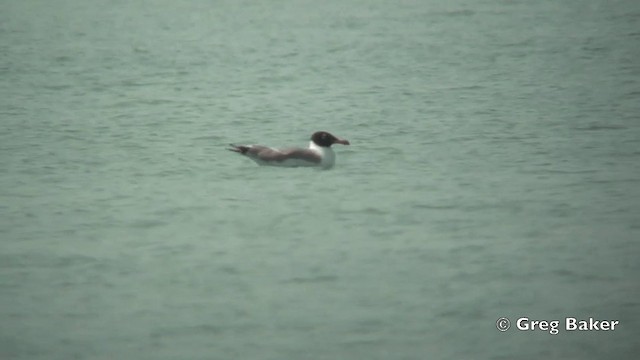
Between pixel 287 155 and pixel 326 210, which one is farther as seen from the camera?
pixel 287 155

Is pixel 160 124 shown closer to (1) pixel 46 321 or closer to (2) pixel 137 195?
(2) pixel 137 195

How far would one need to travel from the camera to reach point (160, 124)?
58.9 feet

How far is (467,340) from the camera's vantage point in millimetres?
7738

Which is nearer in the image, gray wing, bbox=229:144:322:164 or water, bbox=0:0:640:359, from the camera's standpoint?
water, bbox=0:0:640:359

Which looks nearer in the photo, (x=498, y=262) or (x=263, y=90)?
(x=498, y=262)

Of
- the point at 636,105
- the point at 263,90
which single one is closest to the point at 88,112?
the point at 263,90

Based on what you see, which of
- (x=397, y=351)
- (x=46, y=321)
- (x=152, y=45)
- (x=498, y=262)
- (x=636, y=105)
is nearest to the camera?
(x=397, y=351)

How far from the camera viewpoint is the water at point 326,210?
8047 mm

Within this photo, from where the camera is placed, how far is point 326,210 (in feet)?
37.7

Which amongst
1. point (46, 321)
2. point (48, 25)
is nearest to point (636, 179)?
point (46, 321)

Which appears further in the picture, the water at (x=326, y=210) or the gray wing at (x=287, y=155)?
the gray wing at (x=287, y=155)

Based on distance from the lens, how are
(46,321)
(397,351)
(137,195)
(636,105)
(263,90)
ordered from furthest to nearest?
(263,90) < (636,105) < (137,195) < (46,321) < (397,351)

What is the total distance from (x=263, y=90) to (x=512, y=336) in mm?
14654

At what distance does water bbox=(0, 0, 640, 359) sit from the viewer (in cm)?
805
